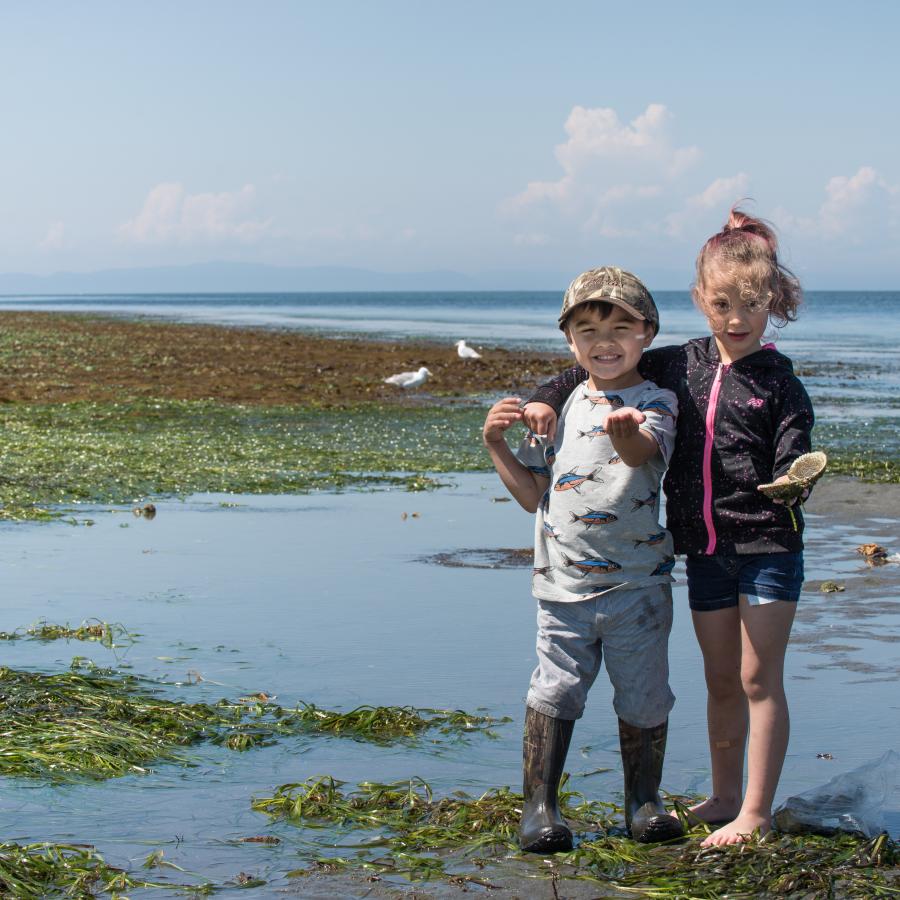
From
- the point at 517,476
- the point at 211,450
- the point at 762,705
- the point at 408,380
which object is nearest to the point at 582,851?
the point at 762,705

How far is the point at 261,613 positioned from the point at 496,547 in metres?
2.44

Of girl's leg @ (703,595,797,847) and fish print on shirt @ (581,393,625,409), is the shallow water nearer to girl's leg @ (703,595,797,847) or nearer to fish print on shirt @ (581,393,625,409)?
girl's leg @ (703,595,797,847)

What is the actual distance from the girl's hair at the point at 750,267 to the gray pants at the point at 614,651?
95 cm

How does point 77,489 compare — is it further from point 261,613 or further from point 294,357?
point 294,357

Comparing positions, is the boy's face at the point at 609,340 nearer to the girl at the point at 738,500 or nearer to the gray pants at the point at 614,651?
the girl at the point at 738,500

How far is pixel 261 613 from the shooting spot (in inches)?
271

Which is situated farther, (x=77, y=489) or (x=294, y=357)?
(x=294, y=357)

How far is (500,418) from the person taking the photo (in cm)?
398

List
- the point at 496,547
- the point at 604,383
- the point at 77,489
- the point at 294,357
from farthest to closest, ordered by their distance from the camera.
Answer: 1. the point at 294,357
2. the point at 77,489
3. the point at 496,547
4. the point at 604,383

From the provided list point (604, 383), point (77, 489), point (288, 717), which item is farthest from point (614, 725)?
point (77, 489)

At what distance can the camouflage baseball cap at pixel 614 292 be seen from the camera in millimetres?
3959

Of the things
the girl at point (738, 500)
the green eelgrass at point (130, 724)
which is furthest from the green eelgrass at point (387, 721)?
the girl at point (738, 500)

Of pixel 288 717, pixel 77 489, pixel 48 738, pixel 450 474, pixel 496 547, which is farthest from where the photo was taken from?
pixel 450 474

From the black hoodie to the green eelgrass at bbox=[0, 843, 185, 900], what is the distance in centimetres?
187
